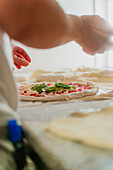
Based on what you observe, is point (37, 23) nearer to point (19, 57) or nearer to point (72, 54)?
point (19, 57)

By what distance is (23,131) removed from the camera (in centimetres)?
48

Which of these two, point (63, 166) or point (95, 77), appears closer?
point (63, 166)

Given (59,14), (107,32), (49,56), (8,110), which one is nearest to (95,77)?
(107,32)

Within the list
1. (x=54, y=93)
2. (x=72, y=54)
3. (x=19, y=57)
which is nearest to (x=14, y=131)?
(x=54, y=93)

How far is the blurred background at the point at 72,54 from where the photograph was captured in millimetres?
4188

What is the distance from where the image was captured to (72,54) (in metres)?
4.64


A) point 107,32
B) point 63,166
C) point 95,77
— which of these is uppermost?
point 107,32

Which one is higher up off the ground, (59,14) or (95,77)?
(59,14)

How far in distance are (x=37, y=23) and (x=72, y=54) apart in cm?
418

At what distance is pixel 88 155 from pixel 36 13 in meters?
0.35

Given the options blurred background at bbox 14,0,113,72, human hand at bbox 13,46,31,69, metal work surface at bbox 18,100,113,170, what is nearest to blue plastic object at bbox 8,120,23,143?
metal work surface at bbox 18,100,113,170

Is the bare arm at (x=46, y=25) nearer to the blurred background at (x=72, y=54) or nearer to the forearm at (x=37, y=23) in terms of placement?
the forearm at (x=37, y=23)

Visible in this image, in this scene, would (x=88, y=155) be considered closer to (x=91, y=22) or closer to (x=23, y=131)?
(x=23, y=131)

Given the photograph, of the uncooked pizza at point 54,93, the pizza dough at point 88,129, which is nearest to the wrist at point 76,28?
the pizza dough at point 88,129
